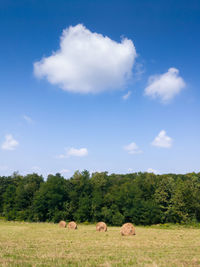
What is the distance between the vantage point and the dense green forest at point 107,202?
53.8m

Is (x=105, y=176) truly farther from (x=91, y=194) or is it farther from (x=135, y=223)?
(x=135, y=223)

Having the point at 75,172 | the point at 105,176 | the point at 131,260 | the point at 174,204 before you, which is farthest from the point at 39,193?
the point at 131,260

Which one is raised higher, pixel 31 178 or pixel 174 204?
pixel 31 178

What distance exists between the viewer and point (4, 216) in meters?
66.6

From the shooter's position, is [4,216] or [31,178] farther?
[31,178]

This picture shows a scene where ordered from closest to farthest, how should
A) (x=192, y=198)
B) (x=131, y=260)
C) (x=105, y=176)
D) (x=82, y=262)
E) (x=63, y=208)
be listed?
(x=82, y=262), (x=131, y=260), (x=192, y=198), (x=63, y=208), (x=105, y=176)

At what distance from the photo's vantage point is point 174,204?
54.9 metres

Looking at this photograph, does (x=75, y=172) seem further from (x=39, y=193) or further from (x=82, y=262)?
(x=82, y=262)

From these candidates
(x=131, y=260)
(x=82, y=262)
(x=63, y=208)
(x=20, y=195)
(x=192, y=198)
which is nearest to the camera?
(x=82, y=262)

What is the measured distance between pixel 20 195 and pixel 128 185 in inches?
1220

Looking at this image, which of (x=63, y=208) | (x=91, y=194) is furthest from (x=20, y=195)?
(x=91, y=194)

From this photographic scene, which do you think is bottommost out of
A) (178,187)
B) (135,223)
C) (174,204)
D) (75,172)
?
(135,223)

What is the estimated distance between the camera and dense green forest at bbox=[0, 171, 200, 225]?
5378cm

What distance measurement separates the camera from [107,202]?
197ft
